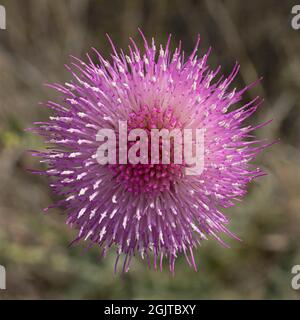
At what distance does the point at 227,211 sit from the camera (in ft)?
12.5

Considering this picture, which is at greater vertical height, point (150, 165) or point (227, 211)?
point (150, 165)

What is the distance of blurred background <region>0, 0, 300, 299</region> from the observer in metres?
3.99

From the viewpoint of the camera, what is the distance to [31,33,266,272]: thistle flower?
2.35m

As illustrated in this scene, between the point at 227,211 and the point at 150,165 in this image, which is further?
the point at 227,211

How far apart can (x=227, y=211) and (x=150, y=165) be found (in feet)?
5.55

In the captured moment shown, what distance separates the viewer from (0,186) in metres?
4.46

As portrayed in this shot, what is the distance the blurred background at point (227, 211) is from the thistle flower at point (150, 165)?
129 cm

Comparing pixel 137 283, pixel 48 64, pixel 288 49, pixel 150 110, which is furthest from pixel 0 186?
pixel 288 49

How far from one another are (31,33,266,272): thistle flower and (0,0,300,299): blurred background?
129 cm

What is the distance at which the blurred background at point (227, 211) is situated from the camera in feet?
13.1

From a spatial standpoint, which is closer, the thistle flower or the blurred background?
the thistle flower

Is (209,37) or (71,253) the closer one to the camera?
(71,253)

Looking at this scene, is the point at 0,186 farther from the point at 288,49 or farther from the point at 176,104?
the point at 288,49
